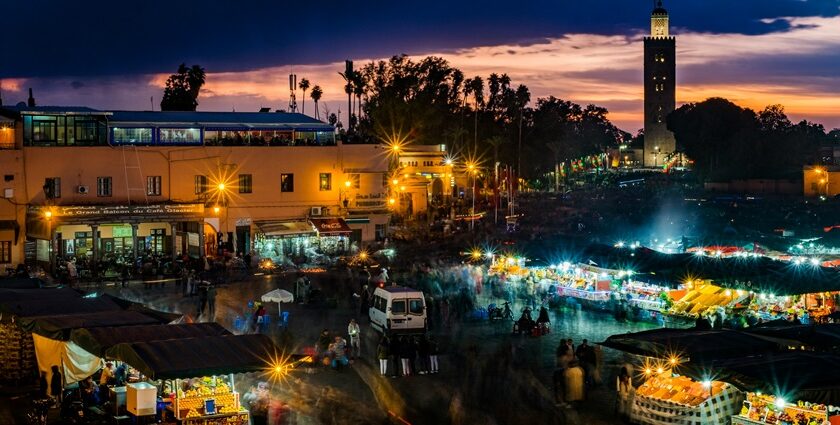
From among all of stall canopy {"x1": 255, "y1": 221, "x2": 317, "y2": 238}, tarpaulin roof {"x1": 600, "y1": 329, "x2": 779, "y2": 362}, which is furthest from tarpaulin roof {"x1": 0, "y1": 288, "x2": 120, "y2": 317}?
stall canopy {"x1": 255, "y1": 221, "x2": 317, "y2": 238}

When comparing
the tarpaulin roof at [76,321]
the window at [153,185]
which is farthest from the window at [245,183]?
the tarpaulin roof at [76,321]

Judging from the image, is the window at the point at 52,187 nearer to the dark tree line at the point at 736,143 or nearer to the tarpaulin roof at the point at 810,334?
the tarpaulin roof at the point at 810,334

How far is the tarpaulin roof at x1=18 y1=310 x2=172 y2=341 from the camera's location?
63.1 feet

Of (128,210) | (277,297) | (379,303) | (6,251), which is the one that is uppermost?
(128,210)

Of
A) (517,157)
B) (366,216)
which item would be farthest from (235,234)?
(517,157)

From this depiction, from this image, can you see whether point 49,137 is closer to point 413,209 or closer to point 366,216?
point 366,216

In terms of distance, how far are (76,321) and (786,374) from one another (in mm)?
12297

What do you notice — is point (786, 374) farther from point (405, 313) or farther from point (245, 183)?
point (245, 183)

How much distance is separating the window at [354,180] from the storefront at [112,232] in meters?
7.95

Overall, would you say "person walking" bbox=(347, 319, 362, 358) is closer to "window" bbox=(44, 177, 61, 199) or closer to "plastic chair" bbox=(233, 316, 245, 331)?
"plastic chair" bbox=(233, 316, 245, 331)

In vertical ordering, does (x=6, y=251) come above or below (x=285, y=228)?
below

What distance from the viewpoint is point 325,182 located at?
164ft

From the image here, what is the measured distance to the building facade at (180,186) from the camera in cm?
4350

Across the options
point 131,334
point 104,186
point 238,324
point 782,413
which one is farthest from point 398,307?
point 104,186
